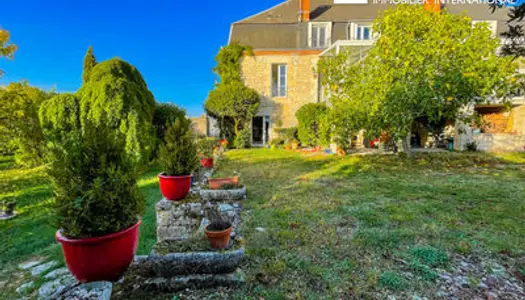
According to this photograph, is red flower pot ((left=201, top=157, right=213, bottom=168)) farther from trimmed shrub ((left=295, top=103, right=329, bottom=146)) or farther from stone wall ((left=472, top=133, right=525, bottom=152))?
stone wall ((left=472, top=133, right=525, bottom=152))

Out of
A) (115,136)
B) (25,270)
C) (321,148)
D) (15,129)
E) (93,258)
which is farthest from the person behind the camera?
(321,148)

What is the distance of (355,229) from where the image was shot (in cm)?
310

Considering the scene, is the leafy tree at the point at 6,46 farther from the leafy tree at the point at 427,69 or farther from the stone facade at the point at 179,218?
the leafy tree at the point at 427,69

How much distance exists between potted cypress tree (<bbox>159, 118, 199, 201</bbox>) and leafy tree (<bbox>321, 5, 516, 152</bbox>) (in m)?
5.32

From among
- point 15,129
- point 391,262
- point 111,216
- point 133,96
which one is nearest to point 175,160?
point 111,216

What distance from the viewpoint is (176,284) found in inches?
75.5

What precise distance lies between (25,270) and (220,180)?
114 inches

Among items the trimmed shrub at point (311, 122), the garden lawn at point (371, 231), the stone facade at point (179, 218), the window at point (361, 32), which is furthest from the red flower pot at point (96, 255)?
the window at point (361, 32)

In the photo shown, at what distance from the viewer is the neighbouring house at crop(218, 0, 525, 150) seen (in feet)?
45.7

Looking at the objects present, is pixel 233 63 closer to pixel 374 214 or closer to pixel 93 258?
pixel 374 214

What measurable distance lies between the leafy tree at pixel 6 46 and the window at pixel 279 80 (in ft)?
37.5

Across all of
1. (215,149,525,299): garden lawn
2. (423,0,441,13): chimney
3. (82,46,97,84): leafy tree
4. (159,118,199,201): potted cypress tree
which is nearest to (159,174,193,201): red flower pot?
(159,118,199,201): potted cypress tree

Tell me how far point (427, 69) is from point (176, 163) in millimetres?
6709

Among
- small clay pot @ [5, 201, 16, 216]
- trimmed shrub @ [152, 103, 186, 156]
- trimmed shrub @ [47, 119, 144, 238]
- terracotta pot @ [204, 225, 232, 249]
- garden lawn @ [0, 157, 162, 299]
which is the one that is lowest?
garden lawn @ [0, 157, 162, 299]
